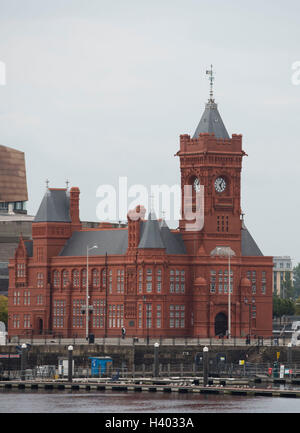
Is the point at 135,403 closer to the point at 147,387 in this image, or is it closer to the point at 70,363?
the point at 147,387

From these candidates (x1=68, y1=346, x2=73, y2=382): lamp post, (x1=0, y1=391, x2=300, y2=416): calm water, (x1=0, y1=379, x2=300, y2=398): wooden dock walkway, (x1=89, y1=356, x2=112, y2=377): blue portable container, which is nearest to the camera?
(x1=0, y1=391, x2=300, y2=416): calm water

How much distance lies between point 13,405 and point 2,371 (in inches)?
1099

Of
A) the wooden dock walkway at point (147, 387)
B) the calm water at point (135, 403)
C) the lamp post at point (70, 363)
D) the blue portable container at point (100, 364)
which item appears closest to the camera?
the calm water at point (135, 403)

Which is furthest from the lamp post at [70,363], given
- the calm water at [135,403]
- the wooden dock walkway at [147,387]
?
the calm water at [135,403]

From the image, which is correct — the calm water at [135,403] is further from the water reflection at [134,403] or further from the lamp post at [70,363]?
the lamp post at [70,363]

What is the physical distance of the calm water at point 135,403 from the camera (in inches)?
6152

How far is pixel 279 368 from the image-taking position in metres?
191

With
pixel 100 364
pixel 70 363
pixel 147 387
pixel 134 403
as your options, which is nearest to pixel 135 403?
pixel 134 403

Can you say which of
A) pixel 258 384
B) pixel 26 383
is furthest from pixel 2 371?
pixel 258 384

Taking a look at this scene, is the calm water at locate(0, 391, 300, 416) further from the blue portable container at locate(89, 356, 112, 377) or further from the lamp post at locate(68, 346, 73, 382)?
the blue portable container at locate(89, 356, 112, 377)

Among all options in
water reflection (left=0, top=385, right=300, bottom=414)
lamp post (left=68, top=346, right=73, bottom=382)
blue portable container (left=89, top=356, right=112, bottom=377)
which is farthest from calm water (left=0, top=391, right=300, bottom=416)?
blue portable container (left=89, top=356, right=112, bottom=377)

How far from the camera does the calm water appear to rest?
156 m

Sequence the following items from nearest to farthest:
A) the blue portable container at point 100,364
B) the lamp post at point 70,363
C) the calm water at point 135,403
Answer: the calm water at point 135,403 < the lamp post at point 70,363 < the blue portable container at point 100,364
